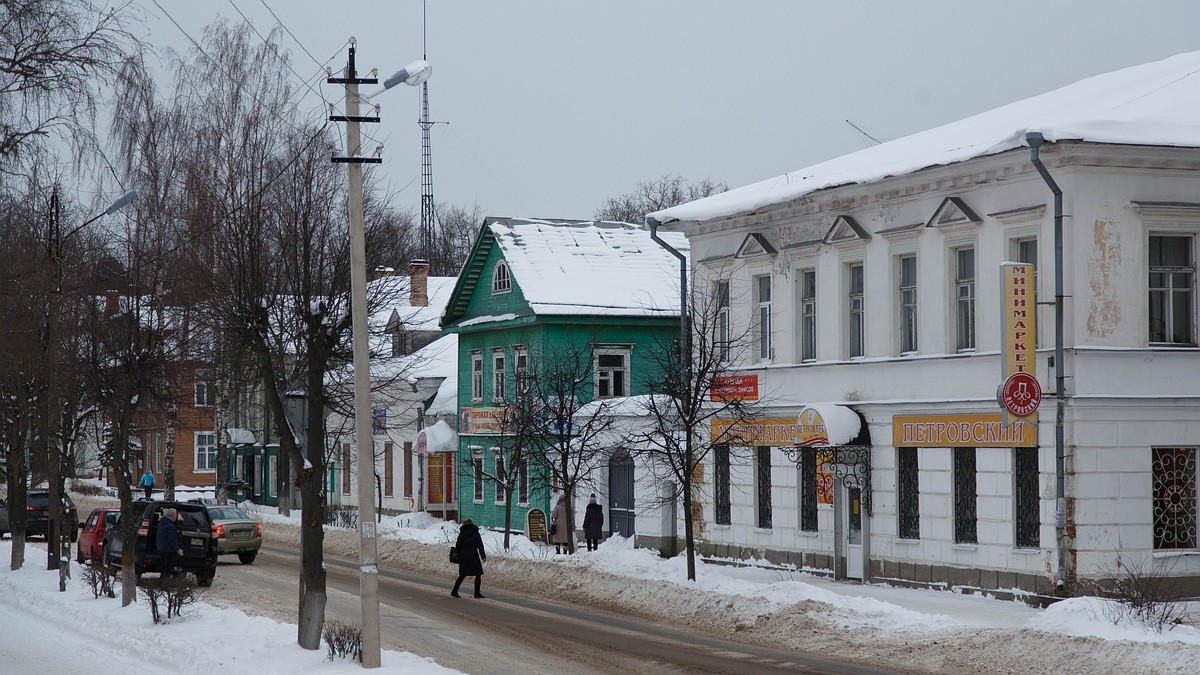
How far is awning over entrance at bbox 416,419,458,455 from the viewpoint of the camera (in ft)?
149

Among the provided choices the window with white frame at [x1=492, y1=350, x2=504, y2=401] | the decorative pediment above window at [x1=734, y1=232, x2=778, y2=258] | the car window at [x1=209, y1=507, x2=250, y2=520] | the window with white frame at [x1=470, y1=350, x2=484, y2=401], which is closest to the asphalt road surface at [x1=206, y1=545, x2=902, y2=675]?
the car window at [x1=209, y1=507, x2=250, y2=520]

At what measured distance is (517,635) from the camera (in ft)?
65.2

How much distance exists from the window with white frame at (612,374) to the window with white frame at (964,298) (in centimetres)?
1720

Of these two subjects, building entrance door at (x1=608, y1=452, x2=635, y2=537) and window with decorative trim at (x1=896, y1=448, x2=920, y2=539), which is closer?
window with decorative trim at (x1=896, y1=448, x2=920, y2=539)

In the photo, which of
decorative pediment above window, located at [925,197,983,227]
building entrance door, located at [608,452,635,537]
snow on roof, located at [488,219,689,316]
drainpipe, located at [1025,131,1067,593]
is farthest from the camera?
snow on roof, located at [488,219,689,316]

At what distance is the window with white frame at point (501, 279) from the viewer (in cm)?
4306

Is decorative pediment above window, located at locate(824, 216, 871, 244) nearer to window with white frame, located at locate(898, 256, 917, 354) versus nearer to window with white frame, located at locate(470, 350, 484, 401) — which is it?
window with white frame, located at locate(898, 256, 917, 354)

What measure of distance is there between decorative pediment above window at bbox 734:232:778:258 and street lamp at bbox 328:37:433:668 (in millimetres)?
15506

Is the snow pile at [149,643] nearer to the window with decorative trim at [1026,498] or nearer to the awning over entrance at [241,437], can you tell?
the window with decorative trim at [1026,498]

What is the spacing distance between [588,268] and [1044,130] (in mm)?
22371

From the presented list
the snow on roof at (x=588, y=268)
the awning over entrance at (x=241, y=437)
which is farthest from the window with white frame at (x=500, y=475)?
the awning over entrance at (x=241, y=437)

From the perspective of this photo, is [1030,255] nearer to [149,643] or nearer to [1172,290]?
[1172,290]

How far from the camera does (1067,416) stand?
22172 millimetres

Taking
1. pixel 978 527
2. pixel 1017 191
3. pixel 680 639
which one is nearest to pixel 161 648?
pixel 680 639
